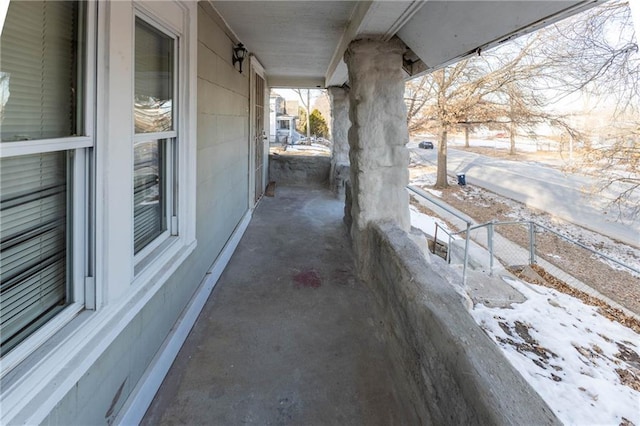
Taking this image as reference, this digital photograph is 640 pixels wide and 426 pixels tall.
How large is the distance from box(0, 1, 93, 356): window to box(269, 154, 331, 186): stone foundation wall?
6.77 metres

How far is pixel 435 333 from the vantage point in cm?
155

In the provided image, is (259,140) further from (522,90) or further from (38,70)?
(522,90)

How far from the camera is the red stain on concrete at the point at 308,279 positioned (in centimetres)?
313

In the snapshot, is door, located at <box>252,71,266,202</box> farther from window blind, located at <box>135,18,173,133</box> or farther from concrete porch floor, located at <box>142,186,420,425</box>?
window blind, located at <box>135,18,173,133</box>

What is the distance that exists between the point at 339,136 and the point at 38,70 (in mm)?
6509

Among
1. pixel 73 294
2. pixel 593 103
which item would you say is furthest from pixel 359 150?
pixel 593 103

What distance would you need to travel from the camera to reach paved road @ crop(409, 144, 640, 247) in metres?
9.98

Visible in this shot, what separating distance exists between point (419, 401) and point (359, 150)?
1.94 meters

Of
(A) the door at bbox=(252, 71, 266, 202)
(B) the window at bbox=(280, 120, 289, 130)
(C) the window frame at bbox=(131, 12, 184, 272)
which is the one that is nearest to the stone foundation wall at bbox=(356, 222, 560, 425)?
(C) the window frame at bbox=(131, 12, 184, 272)

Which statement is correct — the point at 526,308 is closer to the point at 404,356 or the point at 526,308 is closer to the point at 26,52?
the point at 404,356

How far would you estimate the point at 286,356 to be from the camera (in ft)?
7.10

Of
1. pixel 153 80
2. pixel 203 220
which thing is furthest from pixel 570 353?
pixel 153 80

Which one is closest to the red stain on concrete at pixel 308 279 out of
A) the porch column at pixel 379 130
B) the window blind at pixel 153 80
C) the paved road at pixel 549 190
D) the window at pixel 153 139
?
the porch column at pixel 379 130

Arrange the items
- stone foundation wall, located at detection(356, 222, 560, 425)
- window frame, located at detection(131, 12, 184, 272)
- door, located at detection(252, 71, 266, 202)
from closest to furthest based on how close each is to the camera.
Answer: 1. stone foundation wall, located at detection(356, 222, 560, 425)
2. window frame, located at detection(131, 12, 184, 272)
3. door, located at detection(252, 71, 266, 202)
